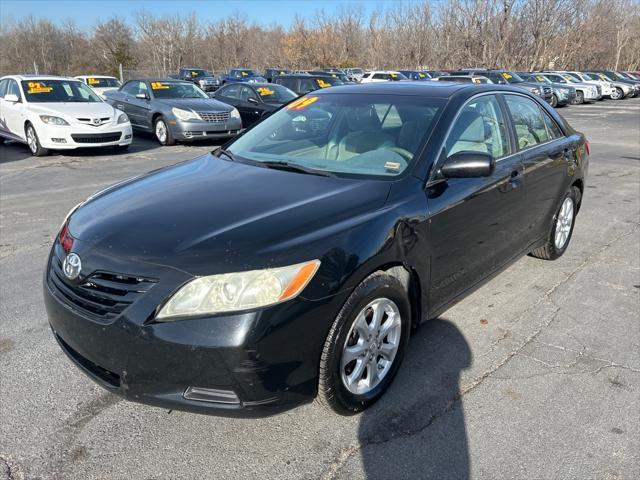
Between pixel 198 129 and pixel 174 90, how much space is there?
2128 millimetres

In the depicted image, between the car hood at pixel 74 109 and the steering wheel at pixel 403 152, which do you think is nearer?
the steering wheel at pixel 403 152

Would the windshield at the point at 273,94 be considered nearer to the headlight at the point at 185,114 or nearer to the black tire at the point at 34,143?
the headlight at the point at 185,114

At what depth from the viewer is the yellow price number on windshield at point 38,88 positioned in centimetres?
1106

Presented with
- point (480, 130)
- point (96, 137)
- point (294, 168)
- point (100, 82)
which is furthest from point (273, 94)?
point (294, 168)

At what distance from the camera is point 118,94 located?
14.5 meters

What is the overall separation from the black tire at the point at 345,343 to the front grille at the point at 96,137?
946 cm

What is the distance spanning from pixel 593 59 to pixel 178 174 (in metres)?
64.9

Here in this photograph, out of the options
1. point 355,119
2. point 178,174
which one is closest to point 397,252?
point 355,119

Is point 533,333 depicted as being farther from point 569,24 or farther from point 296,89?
→ point 569,24

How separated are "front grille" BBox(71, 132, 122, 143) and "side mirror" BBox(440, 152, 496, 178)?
30.3ft

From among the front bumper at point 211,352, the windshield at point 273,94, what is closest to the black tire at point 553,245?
the front bumper at point 211,352

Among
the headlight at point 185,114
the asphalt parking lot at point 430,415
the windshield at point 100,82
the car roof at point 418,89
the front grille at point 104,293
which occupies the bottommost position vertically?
the asphalt parking lot at point 430,415

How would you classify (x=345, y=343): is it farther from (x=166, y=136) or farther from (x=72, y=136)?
(x=166, y=136)

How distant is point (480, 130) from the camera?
365cm
